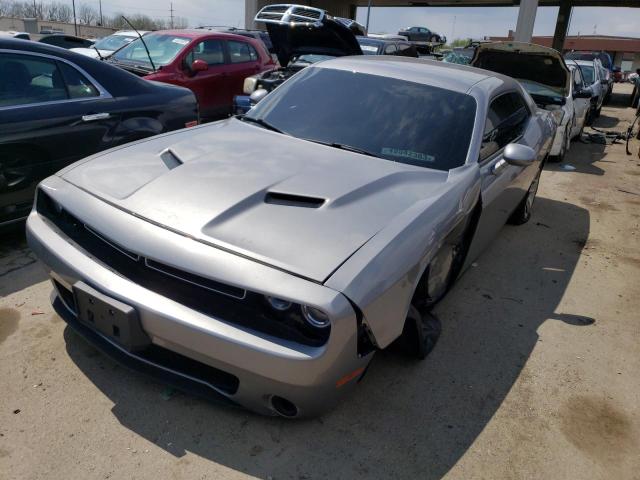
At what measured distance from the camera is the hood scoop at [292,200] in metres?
2.34

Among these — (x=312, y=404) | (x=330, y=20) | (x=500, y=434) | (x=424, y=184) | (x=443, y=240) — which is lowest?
(x=500, y=434)

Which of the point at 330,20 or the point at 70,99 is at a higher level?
the point at 330,20

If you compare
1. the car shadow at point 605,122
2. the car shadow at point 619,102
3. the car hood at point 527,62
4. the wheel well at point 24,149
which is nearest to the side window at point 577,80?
the car hood at point 527,62

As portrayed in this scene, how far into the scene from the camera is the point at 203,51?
313 inches

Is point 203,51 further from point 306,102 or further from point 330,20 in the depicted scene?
point 306,102

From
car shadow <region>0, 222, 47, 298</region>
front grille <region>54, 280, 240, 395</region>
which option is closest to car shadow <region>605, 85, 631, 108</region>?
car shadow <region>0, 222, 47, 298</region>

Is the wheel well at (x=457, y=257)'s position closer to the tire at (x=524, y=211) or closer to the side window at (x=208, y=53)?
the tire at (x=524, y=211)

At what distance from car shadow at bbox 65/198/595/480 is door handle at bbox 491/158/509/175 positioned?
0.96m

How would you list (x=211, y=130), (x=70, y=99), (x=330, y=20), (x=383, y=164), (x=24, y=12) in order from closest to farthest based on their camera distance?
(x=383, y=164) → (x=211, y=130) → (x=70, y=99) → (x=330, y=20) → (x=24, y=12)

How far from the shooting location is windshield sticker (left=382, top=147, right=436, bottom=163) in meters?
2.98

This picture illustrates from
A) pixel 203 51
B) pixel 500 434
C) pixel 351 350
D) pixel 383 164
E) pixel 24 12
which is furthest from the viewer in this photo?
pixel 24 12

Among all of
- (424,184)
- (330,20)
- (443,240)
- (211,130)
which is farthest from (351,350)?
(330,20)

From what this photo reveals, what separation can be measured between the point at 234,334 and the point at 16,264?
247 centimetres

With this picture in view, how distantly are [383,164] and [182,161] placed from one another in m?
1.09
